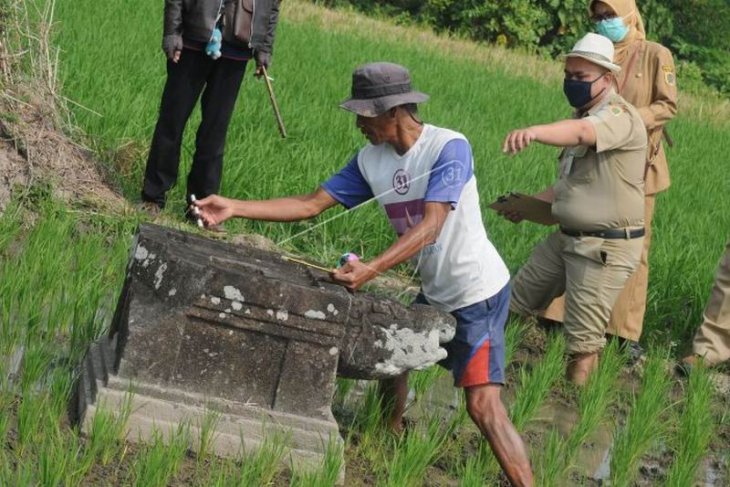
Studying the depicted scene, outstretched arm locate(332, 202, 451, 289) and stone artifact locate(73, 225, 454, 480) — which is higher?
outstretched arm locate(332, 202, 451, 289)

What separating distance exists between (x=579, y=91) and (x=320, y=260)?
5.88 feet

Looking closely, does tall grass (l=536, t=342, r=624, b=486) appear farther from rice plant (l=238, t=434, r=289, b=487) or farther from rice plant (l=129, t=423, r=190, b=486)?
rice plant (l=129, t=423, r=190, b=486)

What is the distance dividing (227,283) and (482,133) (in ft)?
21.2

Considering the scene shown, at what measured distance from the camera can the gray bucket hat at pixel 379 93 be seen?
4156 millimetres

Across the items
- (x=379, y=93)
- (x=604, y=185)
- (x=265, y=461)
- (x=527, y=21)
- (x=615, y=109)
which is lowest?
(x=527, y=21)

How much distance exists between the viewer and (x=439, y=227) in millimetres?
4133

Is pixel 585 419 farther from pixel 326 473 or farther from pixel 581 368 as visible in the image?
pixel 326 473

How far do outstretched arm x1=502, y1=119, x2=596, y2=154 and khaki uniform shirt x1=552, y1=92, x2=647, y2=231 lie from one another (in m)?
0.24

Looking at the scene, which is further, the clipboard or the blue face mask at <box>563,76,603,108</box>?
the clipboard

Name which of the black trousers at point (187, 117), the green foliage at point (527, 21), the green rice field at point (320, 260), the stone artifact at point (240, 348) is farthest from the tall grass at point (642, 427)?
the green foliage at point (527, 21)

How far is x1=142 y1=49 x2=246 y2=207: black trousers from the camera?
6805 mm

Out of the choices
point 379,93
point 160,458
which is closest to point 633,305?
point 379,93

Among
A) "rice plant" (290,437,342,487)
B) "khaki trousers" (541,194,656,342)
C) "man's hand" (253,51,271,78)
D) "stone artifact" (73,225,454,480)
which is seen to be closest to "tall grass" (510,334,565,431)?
"khaki trousers" (541,194,656,342)

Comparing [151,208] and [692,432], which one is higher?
[692,432]
